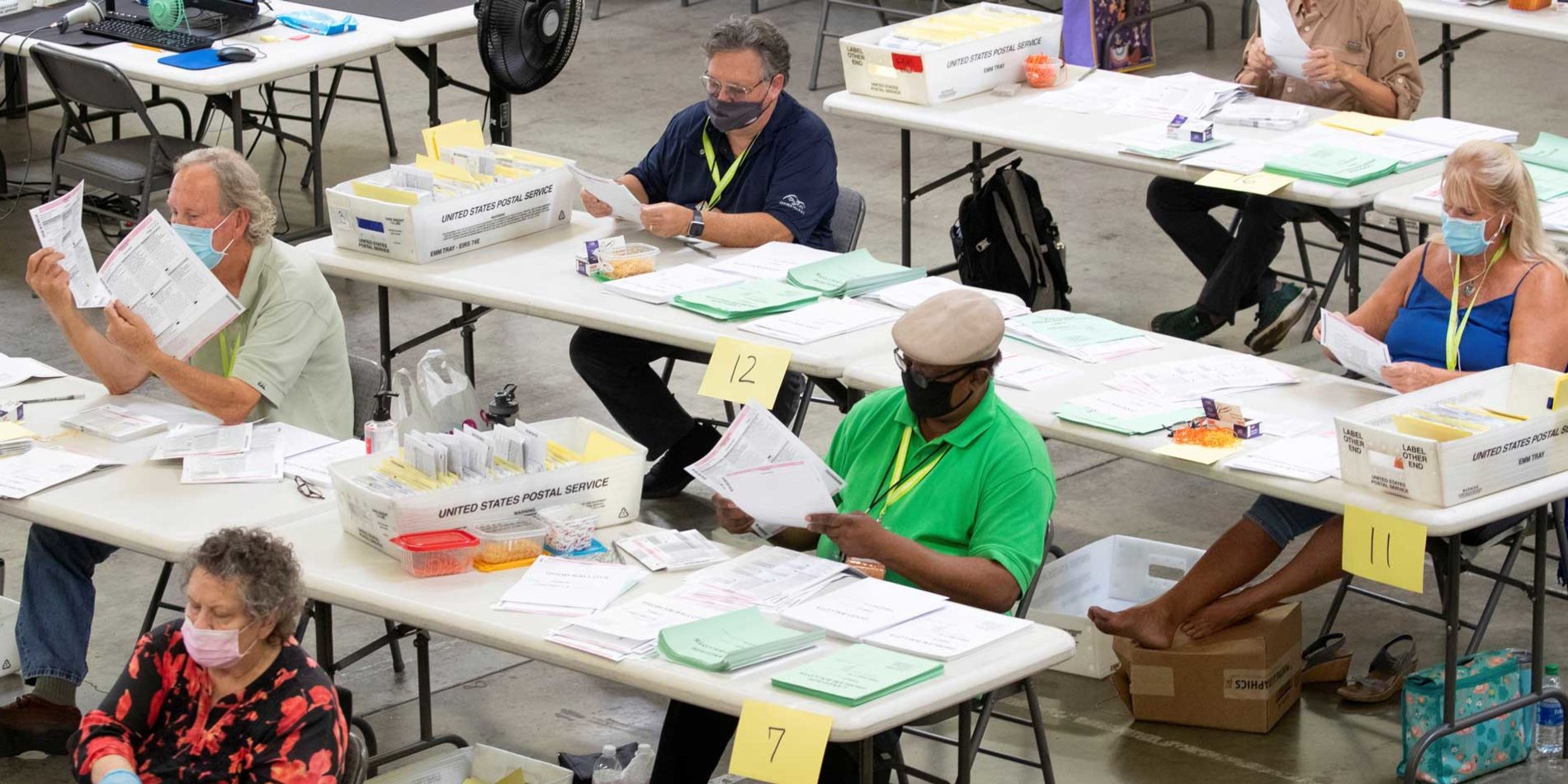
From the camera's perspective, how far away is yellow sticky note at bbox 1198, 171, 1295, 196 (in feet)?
18.0

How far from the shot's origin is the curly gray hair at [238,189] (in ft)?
14.9

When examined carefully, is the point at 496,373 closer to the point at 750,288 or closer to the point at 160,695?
the point at 750,288

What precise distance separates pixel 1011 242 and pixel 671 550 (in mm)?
2899

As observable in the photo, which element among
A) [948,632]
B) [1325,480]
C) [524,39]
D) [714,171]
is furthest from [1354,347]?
[524,39]

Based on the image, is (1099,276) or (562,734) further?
(1099,276)

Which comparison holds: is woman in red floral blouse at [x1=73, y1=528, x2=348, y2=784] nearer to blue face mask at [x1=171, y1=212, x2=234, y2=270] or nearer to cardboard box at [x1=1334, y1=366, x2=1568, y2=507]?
blue face mask at [x1=171, y1=212, x2=234, y2=270]

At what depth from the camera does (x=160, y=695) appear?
347cm

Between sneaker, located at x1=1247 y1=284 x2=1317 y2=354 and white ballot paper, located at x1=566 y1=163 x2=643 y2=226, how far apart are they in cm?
219

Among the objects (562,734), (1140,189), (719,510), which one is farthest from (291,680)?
(1140,189)

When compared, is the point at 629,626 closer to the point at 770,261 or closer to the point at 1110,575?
the point at 1110,575

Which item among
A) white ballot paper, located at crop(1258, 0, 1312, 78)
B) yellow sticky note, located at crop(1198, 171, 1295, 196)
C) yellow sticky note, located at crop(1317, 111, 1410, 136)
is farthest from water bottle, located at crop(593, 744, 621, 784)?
white ballot paper, located at crop(1258, 0, 1312, 78)

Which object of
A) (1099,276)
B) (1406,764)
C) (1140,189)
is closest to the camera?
(1406,764)

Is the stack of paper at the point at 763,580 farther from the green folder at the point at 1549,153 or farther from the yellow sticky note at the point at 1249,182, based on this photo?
the green folder at the point at 1549,153

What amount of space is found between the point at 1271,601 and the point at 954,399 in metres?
1.13
